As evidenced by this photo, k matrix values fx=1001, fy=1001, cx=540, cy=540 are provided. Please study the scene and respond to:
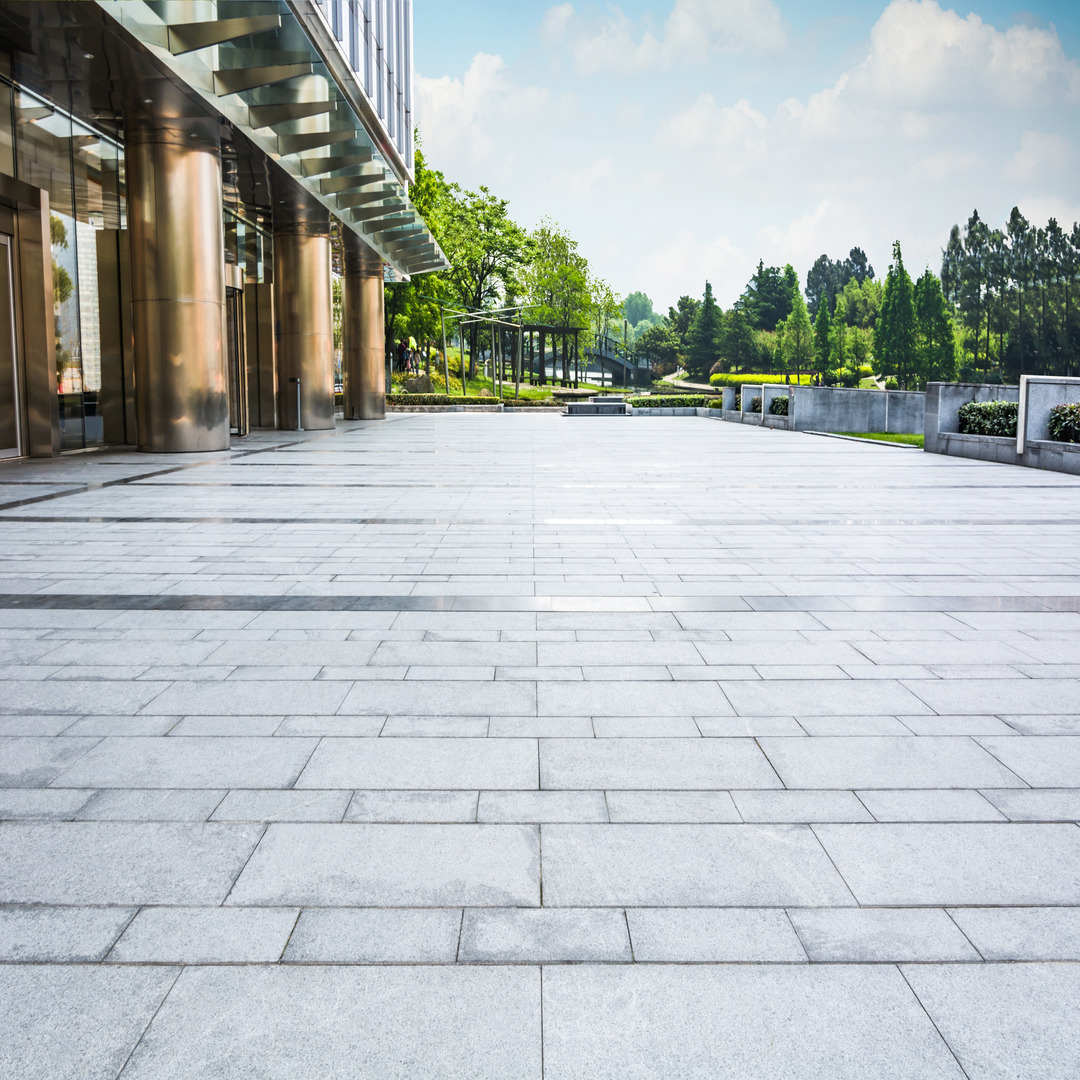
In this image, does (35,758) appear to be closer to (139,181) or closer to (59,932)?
(59,932)

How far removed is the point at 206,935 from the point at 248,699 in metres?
2.06

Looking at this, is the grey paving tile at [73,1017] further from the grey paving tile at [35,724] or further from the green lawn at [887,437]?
the green lawn at [887,437]

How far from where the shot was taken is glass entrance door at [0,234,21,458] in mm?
15383

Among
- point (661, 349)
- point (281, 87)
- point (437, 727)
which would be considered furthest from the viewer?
point (661, 349)

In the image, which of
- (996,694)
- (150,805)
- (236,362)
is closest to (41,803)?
(150,805)

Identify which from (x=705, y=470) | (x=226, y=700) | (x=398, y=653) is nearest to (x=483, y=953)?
(x=226, y=700)

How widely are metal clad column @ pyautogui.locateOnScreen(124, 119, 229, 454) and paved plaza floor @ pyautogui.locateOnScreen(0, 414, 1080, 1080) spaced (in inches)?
379

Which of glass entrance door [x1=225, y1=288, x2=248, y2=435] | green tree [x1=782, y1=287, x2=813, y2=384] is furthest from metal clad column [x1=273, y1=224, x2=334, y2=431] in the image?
green tree [x1=782, y1=287, x2=813, y2=384]

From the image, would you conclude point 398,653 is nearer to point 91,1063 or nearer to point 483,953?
point 483,953

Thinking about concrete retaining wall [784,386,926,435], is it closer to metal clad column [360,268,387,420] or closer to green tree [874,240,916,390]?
metal clad column [360,268,387,420]

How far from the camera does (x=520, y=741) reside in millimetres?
4070

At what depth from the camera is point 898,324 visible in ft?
319

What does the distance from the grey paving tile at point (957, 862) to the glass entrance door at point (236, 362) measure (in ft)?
78.9

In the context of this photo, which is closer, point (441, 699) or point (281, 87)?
point (441, 699)
